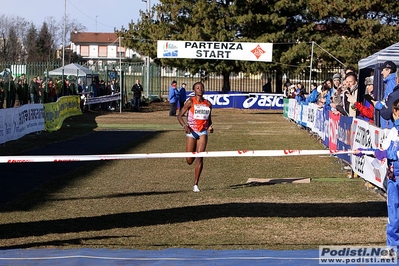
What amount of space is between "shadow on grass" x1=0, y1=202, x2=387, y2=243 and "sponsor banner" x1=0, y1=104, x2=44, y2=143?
11.2 metres

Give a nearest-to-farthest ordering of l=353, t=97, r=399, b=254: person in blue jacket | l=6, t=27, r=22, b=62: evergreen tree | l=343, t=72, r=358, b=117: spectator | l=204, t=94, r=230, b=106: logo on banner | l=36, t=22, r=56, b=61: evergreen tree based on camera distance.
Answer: l=353, t=97, r=399, b=254: person in blue jacket → l=343, t=72, r=358, b=117: spectator → l=204, t=94, r=230, b=106: logo on banner → l=6, t=27, r=22, b=62: evergreen tree → l=36, t=22, r=56, b=61: evergreen tree

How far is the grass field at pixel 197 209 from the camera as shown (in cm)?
965

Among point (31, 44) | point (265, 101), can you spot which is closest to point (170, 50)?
point (265, 101)

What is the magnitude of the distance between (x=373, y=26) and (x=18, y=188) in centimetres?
3652

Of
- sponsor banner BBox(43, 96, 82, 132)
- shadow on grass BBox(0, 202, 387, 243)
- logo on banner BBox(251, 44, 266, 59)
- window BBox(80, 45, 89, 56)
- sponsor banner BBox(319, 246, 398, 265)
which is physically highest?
window BBox(80, 45, 89, 56)

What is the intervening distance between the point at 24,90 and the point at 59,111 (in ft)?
7.30

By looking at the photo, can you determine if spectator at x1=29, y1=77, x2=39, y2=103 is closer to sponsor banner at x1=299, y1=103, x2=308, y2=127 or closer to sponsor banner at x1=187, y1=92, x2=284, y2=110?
sponsor banner at x1=299, y1=103, x2=308, y2=127

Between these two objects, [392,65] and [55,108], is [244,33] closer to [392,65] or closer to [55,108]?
[55,108]

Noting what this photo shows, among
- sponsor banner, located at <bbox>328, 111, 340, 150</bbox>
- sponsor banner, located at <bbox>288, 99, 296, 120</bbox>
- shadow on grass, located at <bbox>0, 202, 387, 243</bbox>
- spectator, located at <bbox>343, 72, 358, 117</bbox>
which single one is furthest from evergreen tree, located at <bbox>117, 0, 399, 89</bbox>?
shadow on grass, located at <bbox>0, 202, 387, 243</bbox>

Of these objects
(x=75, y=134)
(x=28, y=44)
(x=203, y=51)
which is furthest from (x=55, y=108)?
(x=28, y=44)

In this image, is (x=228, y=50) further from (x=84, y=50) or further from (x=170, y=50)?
(x=84, y=50)

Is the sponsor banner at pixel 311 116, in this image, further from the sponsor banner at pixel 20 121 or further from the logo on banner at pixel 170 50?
the logo on banner at pixel 170 50

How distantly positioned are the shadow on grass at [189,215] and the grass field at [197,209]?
0.05ft

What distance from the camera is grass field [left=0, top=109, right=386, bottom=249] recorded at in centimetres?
965
